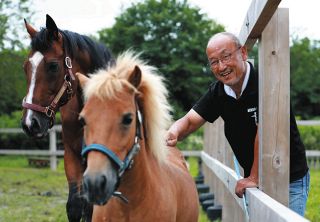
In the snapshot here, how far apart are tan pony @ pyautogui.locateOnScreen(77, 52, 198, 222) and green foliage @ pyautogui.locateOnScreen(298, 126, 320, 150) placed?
12829 mm

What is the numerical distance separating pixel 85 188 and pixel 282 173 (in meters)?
1.23

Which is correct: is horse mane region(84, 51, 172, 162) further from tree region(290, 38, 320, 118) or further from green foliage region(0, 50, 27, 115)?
tree region(290, 38, 320, 118)

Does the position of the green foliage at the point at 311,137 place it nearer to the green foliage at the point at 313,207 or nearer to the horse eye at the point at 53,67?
the green foliage at the point at 313,207


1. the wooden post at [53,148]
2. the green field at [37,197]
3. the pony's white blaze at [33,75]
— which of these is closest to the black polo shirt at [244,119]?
the pony's white blaze at [33,75]

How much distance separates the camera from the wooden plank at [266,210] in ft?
7.37

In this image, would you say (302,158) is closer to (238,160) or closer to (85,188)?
(238,160)

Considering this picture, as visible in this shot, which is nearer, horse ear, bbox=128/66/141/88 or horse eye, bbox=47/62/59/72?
horse ear, bbox=128/66/141/88

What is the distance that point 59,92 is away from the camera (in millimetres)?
4426

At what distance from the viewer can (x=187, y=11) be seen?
103 feet

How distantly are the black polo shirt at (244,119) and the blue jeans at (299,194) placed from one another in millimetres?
46

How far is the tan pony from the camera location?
8.56 feet

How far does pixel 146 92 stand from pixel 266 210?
3.25 ft

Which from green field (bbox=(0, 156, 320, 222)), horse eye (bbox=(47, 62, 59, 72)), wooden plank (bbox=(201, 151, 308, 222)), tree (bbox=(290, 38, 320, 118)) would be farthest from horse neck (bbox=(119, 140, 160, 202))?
tree (bbox=(290, 38, 320, 118))

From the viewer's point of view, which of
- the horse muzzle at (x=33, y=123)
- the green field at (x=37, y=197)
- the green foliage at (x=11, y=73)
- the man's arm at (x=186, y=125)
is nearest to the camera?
the man's arm at (x=186, y=125)
